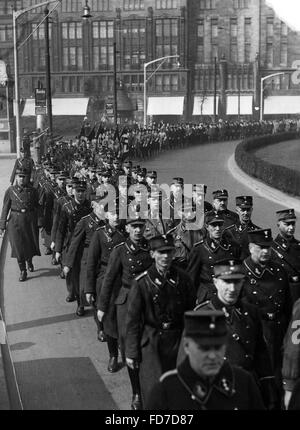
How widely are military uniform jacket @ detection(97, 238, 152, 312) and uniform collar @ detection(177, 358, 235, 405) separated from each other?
346 cm

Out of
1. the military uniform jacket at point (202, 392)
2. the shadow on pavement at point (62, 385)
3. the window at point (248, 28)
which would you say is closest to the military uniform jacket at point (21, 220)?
the shadow on pavement at point (62, 385)

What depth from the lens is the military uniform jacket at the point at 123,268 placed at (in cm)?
718

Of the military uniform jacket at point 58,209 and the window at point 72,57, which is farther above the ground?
the window at point 72,57

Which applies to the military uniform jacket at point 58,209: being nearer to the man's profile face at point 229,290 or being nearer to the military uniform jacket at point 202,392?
the man's profile face at point 229,290

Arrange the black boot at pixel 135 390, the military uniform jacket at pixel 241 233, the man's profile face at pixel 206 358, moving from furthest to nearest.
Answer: the military uniform jacket at pixel 241 233 < the black boot at pixel 135 390 < the man's profile face at pixel 206 358

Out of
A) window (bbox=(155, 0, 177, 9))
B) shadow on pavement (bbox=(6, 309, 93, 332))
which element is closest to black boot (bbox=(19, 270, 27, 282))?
shadow on pavement (bbox=(6, 309, 93, 332))

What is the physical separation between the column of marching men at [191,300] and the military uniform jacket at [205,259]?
1cm

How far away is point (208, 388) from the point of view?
3629 millimetres

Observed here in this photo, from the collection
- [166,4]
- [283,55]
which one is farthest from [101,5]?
[283,55]

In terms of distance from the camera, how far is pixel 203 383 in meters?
3.63

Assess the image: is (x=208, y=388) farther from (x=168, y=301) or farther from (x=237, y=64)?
(x=237, y=64)

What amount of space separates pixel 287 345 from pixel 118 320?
2.15 meters

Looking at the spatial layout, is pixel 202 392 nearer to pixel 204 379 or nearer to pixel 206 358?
pixel 204 379

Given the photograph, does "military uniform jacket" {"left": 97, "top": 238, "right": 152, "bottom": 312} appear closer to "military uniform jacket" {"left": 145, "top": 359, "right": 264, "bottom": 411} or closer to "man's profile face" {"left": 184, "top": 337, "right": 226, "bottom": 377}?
"military uniform jacket" {"left": 145, "top": 359, "right": 264, "bottom": 411}
